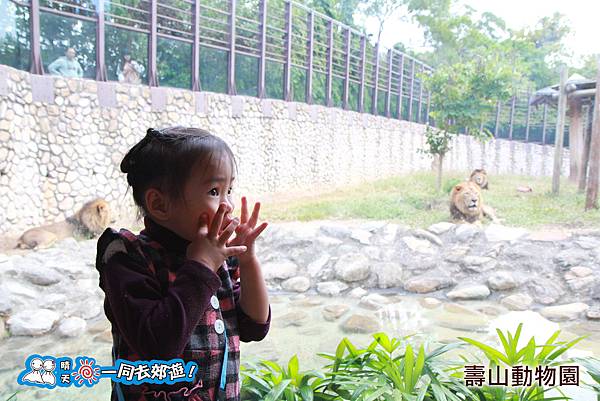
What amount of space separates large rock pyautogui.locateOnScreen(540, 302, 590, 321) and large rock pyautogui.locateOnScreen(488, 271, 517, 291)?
230 mm

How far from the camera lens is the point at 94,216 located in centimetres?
278

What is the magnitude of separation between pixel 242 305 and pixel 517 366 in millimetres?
650

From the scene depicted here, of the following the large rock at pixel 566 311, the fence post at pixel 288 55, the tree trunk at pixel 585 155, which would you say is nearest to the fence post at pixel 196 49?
the fence post at pixel 288 55

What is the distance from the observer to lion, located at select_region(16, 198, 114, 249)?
2.65 meters

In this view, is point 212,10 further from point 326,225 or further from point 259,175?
point 326,225

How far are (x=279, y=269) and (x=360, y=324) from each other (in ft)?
2.46

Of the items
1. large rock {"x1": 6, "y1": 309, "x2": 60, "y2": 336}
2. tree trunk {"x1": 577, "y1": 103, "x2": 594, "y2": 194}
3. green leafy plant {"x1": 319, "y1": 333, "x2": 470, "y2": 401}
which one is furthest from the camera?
tree trunk {"x1": 577, "y1": 103, "x2": 594, "y2": 194}

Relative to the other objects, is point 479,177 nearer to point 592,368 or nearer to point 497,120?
point 497,120

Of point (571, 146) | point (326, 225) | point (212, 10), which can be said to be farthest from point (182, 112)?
point (571, 146)

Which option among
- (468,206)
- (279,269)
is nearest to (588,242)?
(468,206)

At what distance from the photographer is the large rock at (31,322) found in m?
2.06

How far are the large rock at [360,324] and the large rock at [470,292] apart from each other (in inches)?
19.2

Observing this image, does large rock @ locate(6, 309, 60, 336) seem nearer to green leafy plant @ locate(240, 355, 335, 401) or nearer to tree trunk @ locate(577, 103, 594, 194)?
green leafy plant @ locate(240, 355, 335, 401)

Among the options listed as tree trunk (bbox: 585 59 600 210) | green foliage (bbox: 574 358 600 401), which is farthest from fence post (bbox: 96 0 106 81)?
tree trunk (bbox: 585 59 600 210)
